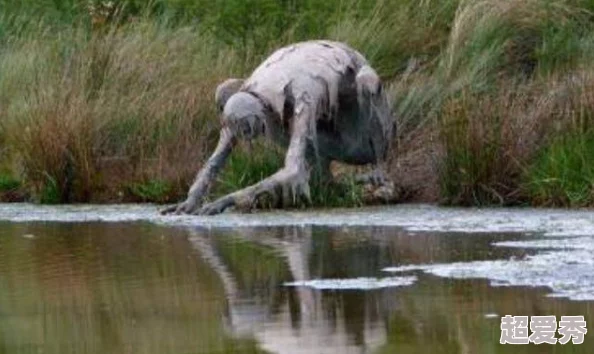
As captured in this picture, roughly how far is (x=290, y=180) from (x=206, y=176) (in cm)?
78

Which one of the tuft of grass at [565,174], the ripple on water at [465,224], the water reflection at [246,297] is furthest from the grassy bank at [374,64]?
the water reflection at [246,297]

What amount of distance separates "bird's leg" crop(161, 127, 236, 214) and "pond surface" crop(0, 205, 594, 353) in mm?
238

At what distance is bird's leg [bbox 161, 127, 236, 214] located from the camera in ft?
48.4

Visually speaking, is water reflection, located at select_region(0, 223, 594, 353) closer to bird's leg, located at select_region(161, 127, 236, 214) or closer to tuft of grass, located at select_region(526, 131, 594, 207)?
bird's leg, located at select_region(161, 127, 236, 214)

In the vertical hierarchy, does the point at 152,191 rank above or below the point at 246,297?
above

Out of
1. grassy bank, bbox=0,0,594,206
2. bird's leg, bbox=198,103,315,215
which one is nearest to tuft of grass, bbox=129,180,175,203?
grassy bank, bbox=0,0,594,206

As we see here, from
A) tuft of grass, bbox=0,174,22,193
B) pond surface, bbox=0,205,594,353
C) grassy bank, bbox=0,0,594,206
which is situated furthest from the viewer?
tuft of grass, bbox=0,174,22,193

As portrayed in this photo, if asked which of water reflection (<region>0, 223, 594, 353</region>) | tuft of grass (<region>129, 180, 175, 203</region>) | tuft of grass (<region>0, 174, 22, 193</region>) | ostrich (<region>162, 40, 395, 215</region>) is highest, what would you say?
ostrich (<region>162, 40, 395, 215</region>)

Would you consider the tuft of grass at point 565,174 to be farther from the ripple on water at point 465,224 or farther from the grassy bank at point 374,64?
the ripple on water at point 465,224

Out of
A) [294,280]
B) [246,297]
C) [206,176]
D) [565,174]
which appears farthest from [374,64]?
[246,297]

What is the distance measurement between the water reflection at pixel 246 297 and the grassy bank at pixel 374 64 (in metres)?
1.88

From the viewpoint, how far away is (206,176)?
14.8 meters

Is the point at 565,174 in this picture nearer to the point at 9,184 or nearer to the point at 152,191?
the point at 152,191

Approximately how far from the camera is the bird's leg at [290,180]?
1440 cm
